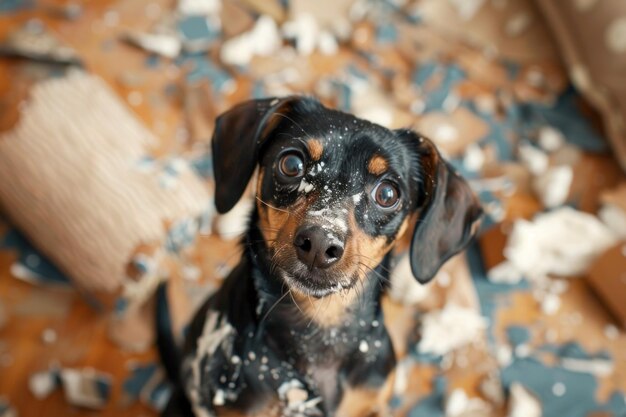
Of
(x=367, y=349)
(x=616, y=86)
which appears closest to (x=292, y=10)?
(x=616, y=86)

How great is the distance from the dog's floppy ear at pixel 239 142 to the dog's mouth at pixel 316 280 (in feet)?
0.79

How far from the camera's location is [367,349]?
4.93 feet

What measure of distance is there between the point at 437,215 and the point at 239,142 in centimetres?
49

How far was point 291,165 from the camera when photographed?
1.39m

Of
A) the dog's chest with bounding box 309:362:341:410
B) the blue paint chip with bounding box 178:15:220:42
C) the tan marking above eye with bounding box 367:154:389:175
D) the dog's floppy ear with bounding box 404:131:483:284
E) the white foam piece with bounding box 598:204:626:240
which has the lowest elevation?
the blue paint chip with bounding box 178:15:220:42

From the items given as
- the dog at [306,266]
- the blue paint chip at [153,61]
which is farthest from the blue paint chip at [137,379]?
the blue paint chip at [153,61]

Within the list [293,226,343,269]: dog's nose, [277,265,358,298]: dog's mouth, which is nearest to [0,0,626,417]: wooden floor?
[277,265,358,298]: dog's mouth

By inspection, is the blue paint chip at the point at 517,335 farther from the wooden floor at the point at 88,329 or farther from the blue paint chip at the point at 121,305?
the blue paint chip at the point at 121,305

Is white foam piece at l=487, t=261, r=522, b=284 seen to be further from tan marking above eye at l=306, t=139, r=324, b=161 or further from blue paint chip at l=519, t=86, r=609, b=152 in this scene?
tan marking above eye at l=306, t=139, r=324, b=161

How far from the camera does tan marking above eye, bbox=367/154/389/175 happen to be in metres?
1.40

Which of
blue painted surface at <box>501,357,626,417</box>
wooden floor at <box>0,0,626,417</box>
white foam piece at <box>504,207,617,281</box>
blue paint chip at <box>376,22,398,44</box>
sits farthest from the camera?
blue paint chip at <box>376,22,398,44</box>

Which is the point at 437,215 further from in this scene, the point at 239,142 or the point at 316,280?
the point at 239,142

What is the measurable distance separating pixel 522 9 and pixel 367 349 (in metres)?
2.21

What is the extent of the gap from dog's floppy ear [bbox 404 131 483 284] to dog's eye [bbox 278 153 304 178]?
303 millimetres
